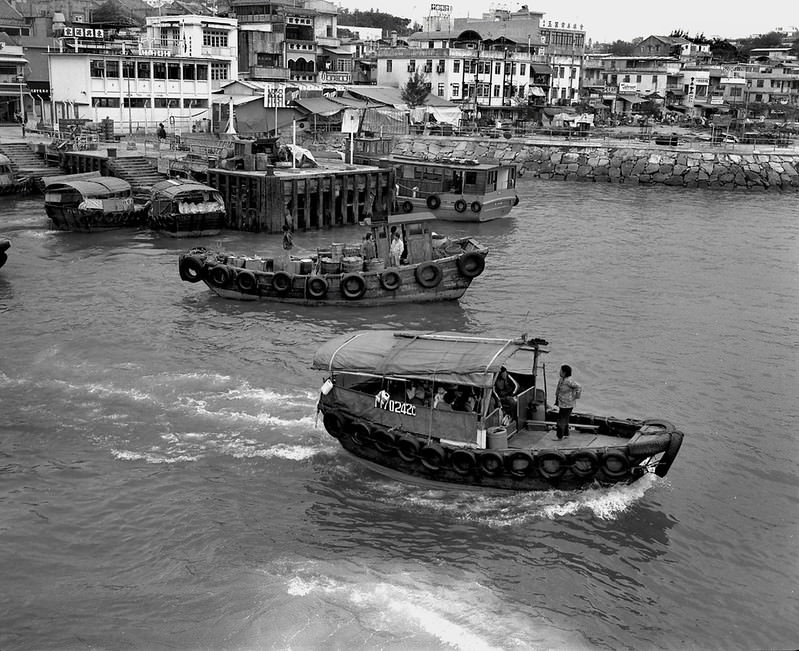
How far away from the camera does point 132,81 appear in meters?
63.2

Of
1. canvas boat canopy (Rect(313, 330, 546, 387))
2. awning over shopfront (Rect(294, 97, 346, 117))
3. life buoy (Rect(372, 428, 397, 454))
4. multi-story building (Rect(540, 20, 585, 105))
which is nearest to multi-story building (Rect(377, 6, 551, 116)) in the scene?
multi-story building (Rect(540, 20, 585, 105))

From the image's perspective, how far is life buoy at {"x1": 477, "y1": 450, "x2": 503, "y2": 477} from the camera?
16281 mm

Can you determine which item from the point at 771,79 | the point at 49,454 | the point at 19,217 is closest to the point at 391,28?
the point at 771,79

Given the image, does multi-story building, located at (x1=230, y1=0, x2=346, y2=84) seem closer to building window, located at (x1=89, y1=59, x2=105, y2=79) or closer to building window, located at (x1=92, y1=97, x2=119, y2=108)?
building window, located at (x1=92, y1=97, x2=119, y2=108)

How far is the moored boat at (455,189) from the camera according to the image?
147 feet

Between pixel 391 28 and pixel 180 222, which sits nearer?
pixel 180 222

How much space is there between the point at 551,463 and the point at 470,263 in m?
13.2

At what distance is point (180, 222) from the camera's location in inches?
1551

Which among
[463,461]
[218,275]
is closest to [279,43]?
[218,275]

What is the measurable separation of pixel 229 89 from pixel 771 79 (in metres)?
67.4

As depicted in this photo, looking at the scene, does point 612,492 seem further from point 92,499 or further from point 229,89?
point 229,89

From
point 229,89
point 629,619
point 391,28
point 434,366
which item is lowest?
point 629,619

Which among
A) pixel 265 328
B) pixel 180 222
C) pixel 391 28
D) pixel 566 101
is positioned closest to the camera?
pixel 265 328

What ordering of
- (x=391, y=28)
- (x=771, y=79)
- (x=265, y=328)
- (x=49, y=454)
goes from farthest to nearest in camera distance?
(x=391, y=28) < (x=771, y=79) < (x=265, y=328) < (x=49, y=454)
